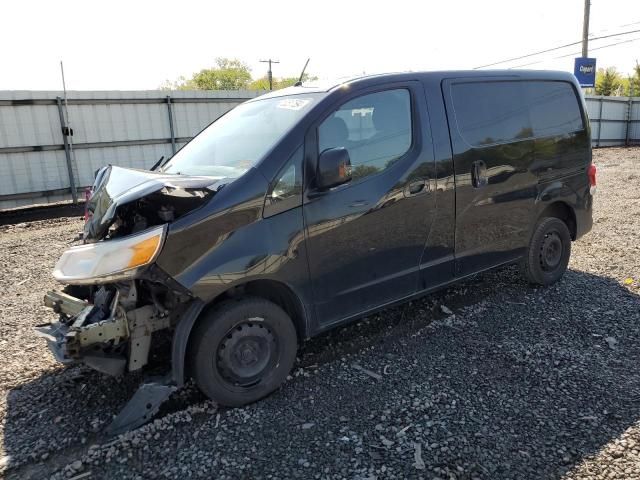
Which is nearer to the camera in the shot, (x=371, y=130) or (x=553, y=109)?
(x=371, y=130)

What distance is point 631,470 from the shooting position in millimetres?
2432

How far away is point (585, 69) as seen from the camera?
2008cm

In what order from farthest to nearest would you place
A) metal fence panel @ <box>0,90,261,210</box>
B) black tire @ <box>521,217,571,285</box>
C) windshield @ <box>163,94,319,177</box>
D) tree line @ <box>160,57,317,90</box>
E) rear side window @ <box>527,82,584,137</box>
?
1. tree line @ <box>160,57,317,90</box>
2. metal fence panel @ <box>0,90,261,210</box>
3. black tire @ <box>521,217,571,285</box>
4. rear side window @ <box>527,82,584,137</box>
5. windshield @ <box>163,94,319,177</box>

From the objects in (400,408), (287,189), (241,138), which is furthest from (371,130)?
(400,408)

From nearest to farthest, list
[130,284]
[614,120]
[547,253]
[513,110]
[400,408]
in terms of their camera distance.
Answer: [130,284]
[400,408]
[513,110]
[547,253]
[614,120]

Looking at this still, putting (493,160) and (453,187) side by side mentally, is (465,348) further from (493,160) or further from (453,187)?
(493,160)

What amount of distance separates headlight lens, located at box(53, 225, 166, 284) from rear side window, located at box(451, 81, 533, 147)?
100 inches

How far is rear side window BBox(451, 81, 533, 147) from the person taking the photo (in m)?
3.94

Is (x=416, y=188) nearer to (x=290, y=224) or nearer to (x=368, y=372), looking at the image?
(x=290, y=224)

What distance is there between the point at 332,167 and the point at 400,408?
1.55 m

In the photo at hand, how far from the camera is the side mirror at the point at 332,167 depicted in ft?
9.93

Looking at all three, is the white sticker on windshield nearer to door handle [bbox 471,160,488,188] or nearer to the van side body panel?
the van side body panel

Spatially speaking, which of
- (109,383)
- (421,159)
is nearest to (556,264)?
(421,159)

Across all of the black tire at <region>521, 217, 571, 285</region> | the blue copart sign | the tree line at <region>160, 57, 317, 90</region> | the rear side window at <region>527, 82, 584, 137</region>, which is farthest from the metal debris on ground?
the tree line at <region>160, 57, 317, 90</region>
